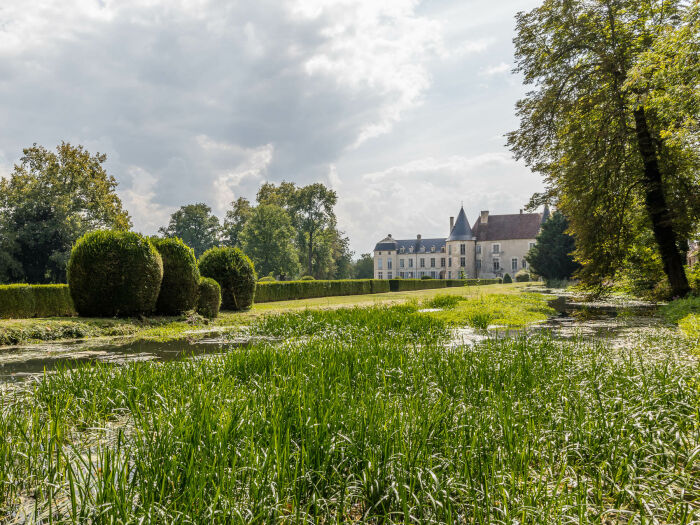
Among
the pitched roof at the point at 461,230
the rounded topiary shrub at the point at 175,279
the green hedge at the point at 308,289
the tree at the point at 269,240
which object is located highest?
the pitched roof at the point at 461,230

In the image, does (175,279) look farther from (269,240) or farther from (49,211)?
(269,240)

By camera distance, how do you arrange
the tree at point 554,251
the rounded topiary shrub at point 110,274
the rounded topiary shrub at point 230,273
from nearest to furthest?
the rounded topiary shrub at point 110,274 → the rounded topiary shrub at point 230,273 → the tree at point 554,251

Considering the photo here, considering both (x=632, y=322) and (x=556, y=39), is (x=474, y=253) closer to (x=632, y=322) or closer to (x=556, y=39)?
(x=556, y=39)

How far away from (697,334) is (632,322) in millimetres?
3013

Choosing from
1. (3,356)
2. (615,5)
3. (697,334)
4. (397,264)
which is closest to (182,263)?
(3,356)

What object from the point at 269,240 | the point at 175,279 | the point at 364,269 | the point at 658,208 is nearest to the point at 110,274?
the point at 175,279

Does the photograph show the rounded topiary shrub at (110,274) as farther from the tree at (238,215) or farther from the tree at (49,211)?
the tree at (238,215)

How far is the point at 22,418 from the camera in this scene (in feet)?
7.89

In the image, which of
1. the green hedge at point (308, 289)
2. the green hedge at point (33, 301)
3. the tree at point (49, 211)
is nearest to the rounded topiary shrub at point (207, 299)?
the green hedge at point (33, 301)

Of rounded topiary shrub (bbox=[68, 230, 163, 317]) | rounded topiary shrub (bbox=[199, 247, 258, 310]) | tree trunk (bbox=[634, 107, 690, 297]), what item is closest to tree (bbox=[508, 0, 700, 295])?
tree trunk (bbox=[634, 107, 690, 297])

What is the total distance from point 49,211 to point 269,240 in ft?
65.1

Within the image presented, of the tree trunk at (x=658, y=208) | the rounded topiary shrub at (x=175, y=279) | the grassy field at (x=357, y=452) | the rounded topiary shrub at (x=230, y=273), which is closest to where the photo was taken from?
the grassy field at (x=357, y=452)

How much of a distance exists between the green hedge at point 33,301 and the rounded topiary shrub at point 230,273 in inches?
164

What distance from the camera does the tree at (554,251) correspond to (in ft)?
109
